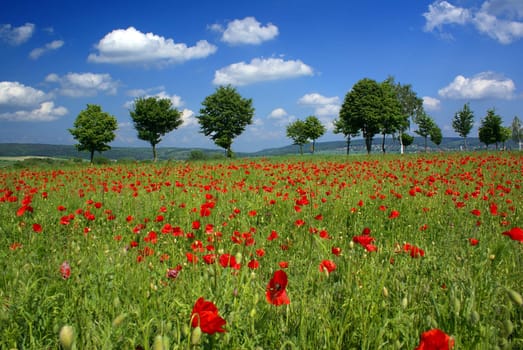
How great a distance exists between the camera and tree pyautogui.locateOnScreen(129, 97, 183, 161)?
4816cm

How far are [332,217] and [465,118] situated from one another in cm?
7240

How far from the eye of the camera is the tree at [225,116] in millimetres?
49844

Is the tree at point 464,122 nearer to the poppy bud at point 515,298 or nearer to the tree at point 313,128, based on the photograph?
the tree at point 313,128

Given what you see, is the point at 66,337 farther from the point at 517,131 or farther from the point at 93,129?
the point at 517,131

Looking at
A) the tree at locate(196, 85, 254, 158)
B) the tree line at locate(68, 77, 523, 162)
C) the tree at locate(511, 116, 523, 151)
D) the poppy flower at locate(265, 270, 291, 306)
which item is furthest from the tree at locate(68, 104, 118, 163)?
the tree at locate(511, 116, 523, 151)

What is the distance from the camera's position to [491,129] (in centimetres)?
6122

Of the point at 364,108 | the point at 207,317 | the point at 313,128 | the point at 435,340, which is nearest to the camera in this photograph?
the point at 435,340

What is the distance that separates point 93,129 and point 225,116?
59.0 ft

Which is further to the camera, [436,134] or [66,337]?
[436,134]

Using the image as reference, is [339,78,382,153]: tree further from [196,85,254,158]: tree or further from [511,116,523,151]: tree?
[511,116,523,151]: tree

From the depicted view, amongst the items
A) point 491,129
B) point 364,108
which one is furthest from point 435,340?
point 491,129

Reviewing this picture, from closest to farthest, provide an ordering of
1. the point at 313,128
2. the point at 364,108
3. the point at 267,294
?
the point at 267,294
the point at 364,108
the point at 313,128

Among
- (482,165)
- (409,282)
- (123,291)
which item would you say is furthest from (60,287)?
(482,165)

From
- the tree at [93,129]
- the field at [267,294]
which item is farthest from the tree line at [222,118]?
the field at [267,294]
